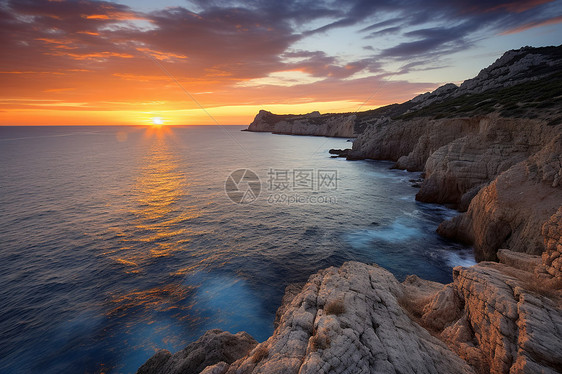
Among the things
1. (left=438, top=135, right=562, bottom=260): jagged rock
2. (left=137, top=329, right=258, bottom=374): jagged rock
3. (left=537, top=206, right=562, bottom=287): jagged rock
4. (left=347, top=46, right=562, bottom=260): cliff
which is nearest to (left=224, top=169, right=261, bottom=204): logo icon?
(left=347, top=46, right=562, bottom=260): cliff

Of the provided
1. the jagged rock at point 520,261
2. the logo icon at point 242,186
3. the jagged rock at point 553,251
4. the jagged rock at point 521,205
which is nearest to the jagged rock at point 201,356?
the jagged rock at point 553,251

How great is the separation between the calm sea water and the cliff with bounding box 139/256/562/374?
585 cm

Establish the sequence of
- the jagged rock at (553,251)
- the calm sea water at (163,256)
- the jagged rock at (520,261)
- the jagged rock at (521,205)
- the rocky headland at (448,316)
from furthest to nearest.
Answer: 1. the jagged rock at (521,205)
2. the calm sea water at (163,256)
3. the jagged rock at (520,261)
4. the jagged rock at (553,251)
5. the rocky headland at (448,316)

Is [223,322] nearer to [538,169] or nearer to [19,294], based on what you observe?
[19,294]

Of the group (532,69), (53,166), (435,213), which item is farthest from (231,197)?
(532,69)

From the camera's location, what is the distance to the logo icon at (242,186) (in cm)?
4009

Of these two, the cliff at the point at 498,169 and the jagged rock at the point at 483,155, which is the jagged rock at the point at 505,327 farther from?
the jagged rock at the point at 483,155

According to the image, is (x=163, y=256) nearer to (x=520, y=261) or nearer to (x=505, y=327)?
(x=505, y=327)

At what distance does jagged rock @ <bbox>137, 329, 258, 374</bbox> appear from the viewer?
9.73 m

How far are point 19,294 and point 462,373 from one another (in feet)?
85.5

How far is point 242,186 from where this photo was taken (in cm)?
4753

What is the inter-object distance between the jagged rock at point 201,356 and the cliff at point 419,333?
0.05 m

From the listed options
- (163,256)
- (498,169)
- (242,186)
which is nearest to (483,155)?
(498,169)

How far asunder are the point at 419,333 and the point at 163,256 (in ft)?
68.3
